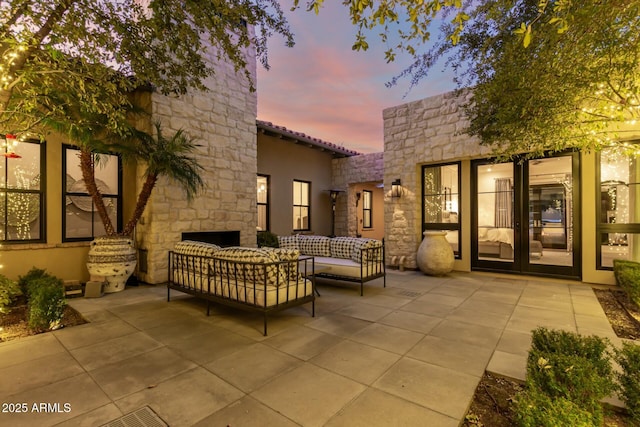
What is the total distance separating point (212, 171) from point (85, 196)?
2.18 meters

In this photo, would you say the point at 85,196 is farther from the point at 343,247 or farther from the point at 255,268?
the point at 343,247

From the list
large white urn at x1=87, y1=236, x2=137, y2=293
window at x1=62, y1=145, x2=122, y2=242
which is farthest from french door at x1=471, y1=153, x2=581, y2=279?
window at x1=62, y1=145, x2=122, y2=242

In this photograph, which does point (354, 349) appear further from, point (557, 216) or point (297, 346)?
point (557, 216)

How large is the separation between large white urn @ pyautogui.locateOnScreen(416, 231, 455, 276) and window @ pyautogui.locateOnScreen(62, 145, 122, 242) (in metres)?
6.05

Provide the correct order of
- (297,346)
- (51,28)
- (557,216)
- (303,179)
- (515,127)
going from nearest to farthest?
(51,28)
(297,346)
(515,127)
(557,216)
(303,179)

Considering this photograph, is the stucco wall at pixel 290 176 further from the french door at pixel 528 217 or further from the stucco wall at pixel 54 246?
the french door at pixel 528 217

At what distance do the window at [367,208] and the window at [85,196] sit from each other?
26.1ft

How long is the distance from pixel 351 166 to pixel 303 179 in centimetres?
181

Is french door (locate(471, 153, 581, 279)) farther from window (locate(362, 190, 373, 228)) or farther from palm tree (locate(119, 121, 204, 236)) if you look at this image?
palm tree (locate(119, 121, 204, 236))

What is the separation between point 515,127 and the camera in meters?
3.35

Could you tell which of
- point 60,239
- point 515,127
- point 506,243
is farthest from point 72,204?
point 506,243

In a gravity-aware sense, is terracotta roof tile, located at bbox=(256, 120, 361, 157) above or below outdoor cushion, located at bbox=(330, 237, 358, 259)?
above

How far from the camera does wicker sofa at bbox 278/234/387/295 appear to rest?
4.67m

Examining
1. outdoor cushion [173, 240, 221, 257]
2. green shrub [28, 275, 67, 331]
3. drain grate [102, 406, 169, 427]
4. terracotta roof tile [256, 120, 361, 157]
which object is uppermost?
terracotta roof tile [256, 120, 361, 157]
